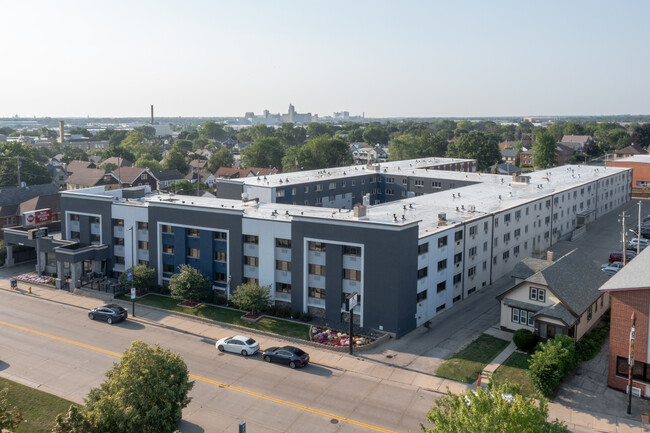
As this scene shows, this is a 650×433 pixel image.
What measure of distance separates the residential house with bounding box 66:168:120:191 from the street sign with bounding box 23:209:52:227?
5535cm

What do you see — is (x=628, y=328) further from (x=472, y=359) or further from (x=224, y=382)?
(x=224, y=382)

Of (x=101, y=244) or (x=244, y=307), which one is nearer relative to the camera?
(x=244, y=307)

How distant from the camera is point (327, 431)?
34.5 meters

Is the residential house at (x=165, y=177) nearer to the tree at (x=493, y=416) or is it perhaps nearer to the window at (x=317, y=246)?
the window at (x=317, y=246)

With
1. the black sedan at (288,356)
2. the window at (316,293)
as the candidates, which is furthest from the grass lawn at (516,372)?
the window at (316,293)

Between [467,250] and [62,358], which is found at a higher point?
[467,250]

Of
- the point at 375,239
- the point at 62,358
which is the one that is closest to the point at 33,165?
the point at 62,358

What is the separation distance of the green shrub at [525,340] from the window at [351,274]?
14617mm

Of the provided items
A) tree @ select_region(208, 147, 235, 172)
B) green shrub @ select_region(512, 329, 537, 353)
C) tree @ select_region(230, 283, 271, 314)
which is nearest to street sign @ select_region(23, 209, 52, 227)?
tree @ select_region(230, 283, 271, 314)

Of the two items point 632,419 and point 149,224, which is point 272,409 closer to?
point 632,419

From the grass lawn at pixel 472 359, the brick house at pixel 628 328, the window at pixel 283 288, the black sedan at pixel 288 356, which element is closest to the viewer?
the brick house at pixel 628 328

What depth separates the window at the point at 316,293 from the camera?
53344 mm

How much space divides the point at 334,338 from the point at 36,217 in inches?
1946

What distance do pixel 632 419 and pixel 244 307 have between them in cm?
3346
